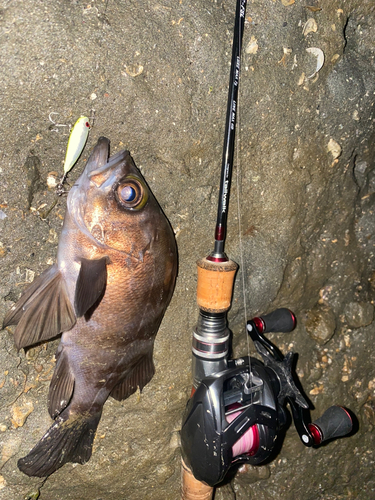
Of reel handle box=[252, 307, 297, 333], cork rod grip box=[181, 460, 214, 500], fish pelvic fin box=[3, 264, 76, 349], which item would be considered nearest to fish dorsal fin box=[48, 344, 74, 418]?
fish pelvic fin box=[3, 264, 76, 349]

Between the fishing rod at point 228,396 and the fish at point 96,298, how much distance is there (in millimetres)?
299

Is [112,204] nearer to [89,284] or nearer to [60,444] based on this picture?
[89,284]

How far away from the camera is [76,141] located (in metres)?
2.15

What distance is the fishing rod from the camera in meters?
2.01

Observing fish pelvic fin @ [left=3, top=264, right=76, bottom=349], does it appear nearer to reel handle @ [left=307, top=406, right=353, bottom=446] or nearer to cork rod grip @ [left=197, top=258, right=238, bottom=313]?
cork rod grip @ [left=197, top=258, right=238, bottom=313]

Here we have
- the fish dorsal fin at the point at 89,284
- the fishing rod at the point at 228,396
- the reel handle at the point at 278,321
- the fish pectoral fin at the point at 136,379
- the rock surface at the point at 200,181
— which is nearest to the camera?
the fish dorsal fin at the point at 89,284

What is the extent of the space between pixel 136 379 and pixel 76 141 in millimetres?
1450

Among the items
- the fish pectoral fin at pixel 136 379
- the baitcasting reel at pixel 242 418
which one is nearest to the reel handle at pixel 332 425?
the baitcasting reel at pixel 242 418

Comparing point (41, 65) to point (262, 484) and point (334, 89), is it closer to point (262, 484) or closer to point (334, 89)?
point (334, 89)

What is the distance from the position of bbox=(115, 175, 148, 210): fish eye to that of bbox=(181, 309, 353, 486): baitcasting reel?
978 mm

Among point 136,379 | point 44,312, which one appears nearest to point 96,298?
point 44,312

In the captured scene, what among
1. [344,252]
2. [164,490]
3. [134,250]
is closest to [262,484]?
[164,490]

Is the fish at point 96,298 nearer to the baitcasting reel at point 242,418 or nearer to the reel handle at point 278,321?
the baitcasting reel at point 242,418

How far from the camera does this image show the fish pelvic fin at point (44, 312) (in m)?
2.14
